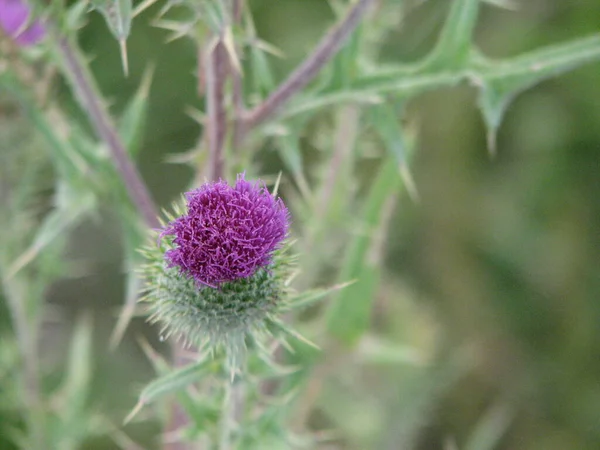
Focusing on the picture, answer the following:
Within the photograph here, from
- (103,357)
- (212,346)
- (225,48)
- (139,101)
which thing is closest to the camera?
(212,346)

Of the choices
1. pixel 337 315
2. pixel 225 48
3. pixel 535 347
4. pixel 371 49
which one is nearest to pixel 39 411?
pixel 337 315

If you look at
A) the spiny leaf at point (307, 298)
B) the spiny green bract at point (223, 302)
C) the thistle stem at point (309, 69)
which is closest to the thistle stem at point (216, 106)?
the thistle stem at point (309, 69)

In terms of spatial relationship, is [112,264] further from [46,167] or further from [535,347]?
[535,347]

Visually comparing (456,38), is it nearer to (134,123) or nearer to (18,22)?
(134,123)

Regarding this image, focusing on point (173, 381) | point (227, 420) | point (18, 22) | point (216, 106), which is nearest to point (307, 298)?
point (173, 381)

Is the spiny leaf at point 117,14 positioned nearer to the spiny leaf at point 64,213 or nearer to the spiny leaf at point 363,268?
the spiny leaf at point 64,213
